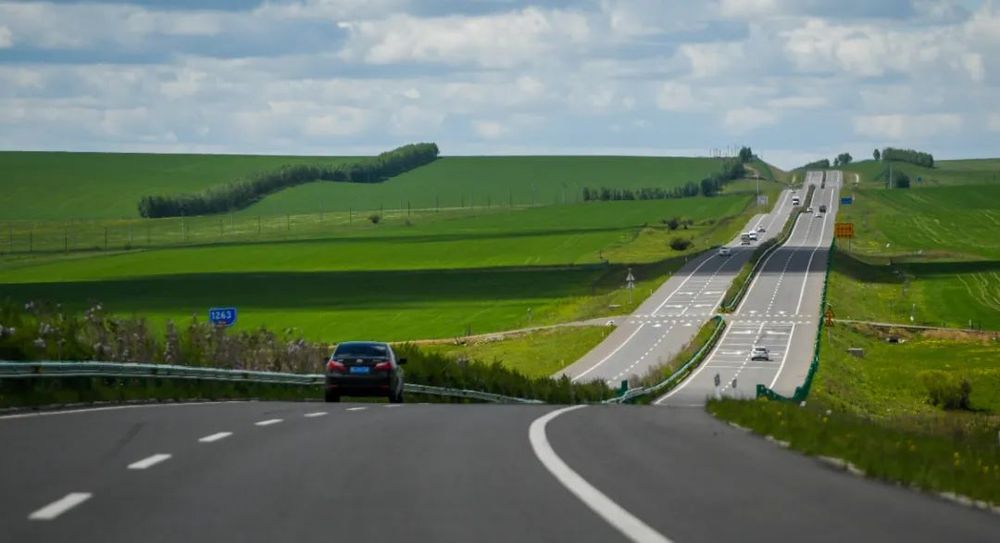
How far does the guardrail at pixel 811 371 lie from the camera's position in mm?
52312

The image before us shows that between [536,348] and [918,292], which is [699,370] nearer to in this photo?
[536,348]

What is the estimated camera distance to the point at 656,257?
583 ft

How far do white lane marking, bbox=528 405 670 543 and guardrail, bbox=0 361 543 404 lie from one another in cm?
1190

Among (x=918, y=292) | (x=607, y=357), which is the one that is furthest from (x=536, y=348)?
(x=918, y=292)

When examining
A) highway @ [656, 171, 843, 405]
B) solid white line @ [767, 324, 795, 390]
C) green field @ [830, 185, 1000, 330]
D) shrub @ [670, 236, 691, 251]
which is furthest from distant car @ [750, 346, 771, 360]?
shrub @ [670, 236, 691, 251]

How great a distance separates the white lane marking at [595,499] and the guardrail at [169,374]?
1190 cm

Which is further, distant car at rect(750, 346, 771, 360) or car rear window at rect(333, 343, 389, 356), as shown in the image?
distant car at rect(750, 346, 771, 360)

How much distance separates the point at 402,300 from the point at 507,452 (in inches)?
4686

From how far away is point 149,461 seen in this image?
15695 millimetres

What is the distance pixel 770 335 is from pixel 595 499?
97.6 meters

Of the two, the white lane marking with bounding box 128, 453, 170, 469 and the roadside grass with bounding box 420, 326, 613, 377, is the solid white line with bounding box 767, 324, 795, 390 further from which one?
the white lane marking with bounding box 128, 453, 170, 469

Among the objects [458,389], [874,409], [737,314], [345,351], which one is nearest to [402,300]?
[737,314]

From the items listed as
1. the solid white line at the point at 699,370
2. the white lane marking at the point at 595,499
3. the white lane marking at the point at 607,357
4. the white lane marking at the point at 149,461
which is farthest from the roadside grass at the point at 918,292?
the white lane marking at the point at 149,461

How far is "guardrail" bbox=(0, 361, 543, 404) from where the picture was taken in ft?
91.7
